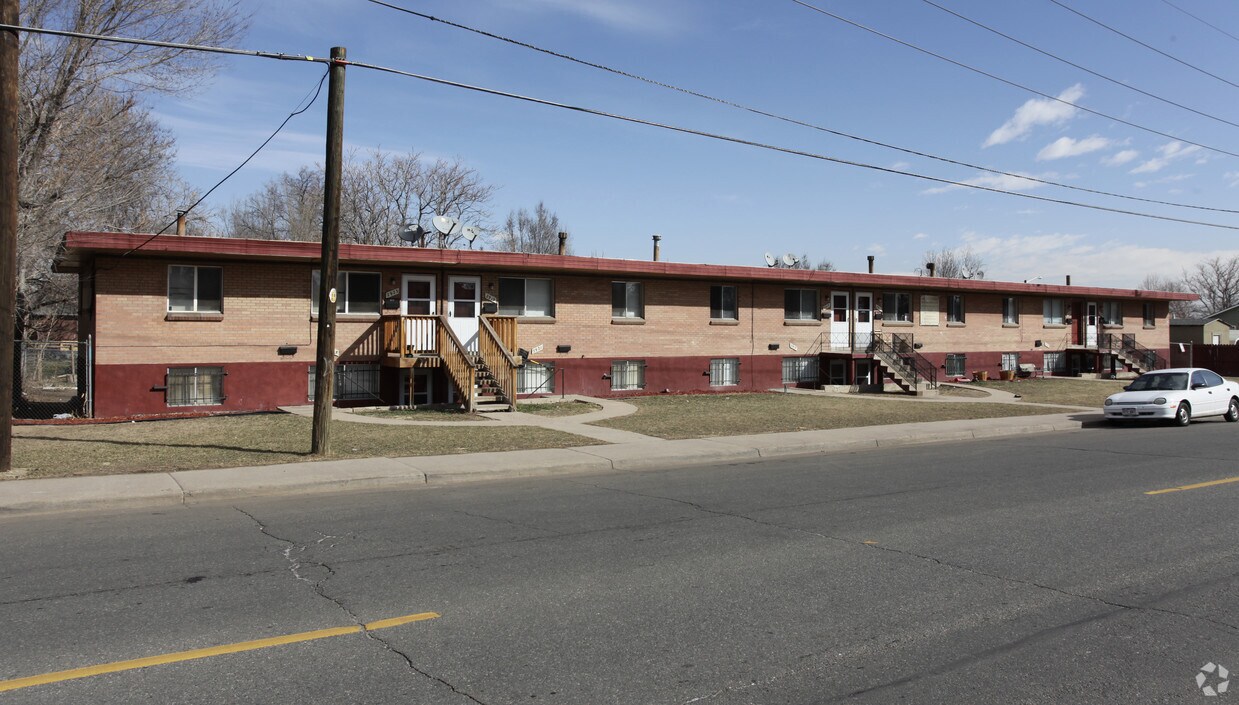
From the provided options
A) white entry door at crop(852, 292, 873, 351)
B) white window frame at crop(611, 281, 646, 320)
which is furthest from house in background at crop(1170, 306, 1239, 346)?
white window frame at crop(611, 281, 646, 320)

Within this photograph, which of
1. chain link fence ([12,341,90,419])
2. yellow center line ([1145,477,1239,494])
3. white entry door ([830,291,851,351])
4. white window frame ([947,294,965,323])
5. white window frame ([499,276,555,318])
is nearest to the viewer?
yellow center line ([1145,477,1239,494])

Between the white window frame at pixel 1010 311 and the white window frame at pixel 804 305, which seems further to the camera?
the white window frame at pixel 1010 311

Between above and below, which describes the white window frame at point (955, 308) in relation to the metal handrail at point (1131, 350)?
above

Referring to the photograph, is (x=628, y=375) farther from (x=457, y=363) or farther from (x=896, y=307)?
(x=896, y=307)

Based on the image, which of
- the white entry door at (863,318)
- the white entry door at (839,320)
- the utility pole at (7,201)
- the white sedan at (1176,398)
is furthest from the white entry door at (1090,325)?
the utility pole at (7,201)

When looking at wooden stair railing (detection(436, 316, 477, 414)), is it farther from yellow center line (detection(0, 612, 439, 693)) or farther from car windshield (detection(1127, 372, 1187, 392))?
car windshield (detection(1127, 372, 1187, 392))

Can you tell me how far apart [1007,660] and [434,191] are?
50.7 metres

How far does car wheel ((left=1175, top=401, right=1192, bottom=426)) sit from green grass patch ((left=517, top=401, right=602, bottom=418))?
46.0 feet

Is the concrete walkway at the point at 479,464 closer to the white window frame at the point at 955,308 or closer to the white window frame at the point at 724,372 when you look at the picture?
the white window frame at the point at 724,372

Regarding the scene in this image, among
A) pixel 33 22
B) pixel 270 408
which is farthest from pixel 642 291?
pixel 33 22

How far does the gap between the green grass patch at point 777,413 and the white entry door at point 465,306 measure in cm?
496

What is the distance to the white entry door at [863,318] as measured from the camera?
32094 mm

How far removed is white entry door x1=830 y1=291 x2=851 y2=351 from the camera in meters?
31.5

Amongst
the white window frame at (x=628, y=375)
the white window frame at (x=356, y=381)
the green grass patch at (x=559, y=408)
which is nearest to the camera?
the green grass patch at (x=559, y=408)
